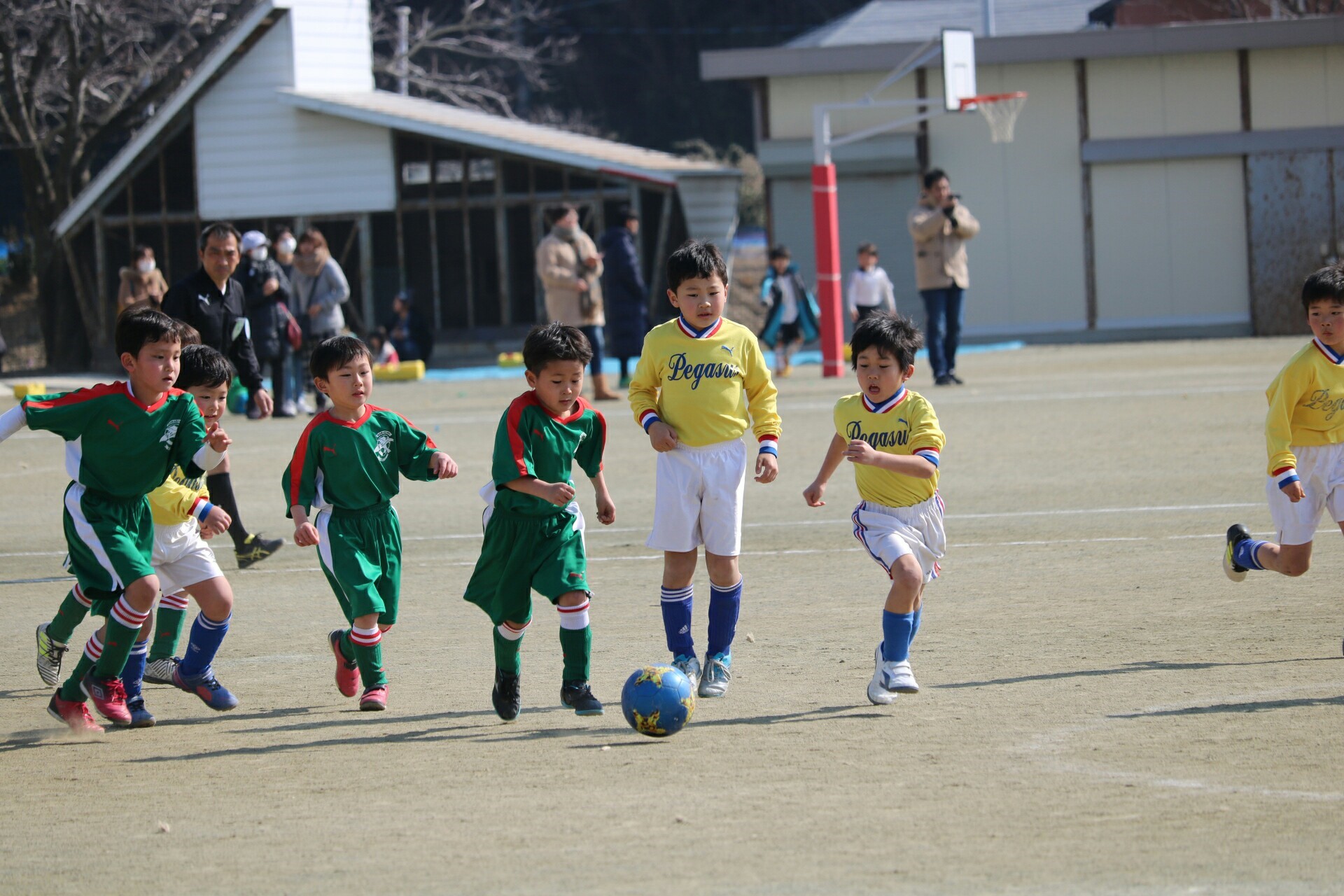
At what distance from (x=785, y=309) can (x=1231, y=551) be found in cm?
1510

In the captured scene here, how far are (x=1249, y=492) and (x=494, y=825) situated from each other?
7424 mm

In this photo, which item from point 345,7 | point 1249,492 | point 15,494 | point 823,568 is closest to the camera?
point 823,568

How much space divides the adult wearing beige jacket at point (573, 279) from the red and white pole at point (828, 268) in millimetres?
4035

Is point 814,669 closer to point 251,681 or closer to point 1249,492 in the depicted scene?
point 251,681

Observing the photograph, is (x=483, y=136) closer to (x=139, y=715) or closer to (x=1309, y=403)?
(x=139, y=715)

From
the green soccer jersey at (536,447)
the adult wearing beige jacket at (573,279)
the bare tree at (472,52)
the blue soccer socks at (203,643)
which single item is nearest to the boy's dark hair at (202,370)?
the blue soccer socks at (203,643)

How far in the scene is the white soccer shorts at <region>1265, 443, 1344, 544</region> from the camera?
628 centimetres

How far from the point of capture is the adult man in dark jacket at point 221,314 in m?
9.05

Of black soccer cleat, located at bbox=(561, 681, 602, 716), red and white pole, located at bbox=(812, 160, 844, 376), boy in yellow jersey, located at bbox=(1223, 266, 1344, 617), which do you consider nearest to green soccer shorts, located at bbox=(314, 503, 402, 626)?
black soccer cleat, located at bbox=(561, 681, 602, 716)

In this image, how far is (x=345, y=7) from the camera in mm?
28562

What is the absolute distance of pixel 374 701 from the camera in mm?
5996

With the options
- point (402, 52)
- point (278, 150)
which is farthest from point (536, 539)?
point (402, 52)

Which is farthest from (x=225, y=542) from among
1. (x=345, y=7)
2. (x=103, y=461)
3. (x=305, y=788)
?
(x=345, y=7)

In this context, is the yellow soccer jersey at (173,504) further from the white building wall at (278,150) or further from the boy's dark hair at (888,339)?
the white building wall at (278,150)
